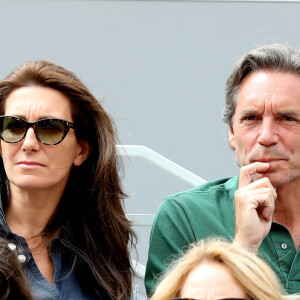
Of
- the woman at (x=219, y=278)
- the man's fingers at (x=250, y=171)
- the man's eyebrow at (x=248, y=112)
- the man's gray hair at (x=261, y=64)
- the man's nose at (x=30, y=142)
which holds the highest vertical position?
the man's gray hair at (x=261, y=64)

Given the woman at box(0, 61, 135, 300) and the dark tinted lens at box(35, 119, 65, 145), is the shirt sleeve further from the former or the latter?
the dark tinted lens at box(35, 119, 65, 145)

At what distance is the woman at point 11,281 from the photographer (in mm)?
2240

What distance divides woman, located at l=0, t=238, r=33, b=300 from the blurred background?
10.4 feet

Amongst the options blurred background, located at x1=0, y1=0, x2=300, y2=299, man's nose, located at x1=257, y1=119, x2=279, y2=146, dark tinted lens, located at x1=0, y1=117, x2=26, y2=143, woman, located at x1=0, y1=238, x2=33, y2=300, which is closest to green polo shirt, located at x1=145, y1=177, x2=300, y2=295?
man's nose, located at x1=257, y1=119, x2=279, y2=146

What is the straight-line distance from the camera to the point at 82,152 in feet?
11.1

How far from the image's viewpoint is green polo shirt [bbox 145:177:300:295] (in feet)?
10.1

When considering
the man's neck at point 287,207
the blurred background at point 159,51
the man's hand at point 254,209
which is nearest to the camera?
the man's hand at point 254,209

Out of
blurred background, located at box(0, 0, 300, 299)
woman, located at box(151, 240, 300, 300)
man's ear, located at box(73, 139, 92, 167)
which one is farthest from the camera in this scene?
blurred background, located at box(0, 0, 300, 299)

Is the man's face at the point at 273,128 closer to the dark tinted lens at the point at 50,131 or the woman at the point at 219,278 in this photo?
the dark tinted lens at the point at 50,131

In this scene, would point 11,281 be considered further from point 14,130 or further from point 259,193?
point 259,193

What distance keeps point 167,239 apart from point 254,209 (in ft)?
1.39

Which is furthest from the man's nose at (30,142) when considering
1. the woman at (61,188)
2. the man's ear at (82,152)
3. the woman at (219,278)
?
the woman at (219,278)

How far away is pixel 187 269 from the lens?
88.5 inches

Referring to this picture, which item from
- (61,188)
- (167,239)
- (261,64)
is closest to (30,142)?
(61,188)
